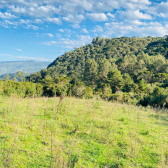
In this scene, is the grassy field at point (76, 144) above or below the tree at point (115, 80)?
below

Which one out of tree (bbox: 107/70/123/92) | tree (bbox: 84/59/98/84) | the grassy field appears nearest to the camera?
the grassy field

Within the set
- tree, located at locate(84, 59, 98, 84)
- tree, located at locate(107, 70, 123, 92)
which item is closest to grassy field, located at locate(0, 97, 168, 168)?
tree, located at locate(107, 70, 123, 92)

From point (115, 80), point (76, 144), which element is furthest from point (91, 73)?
point (76, 144)

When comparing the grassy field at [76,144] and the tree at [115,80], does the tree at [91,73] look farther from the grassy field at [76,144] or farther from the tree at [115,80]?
the grassy field at [76,144]

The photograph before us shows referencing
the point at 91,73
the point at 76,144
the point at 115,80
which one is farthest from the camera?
the point at 91,73

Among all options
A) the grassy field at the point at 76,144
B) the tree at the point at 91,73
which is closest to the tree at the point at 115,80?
the tree at the point at 91,73

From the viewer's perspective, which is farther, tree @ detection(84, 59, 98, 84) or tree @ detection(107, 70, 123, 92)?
tree @ detection(84, 59, 98, 84)

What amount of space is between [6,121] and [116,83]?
43.9m

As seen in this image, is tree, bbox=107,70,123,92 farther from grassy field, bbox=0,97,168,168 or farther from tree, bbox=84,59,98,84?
grassy field, bbox=0,97,168,168

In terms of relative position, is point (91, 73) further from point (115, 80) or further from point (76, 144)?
point (76, 144)

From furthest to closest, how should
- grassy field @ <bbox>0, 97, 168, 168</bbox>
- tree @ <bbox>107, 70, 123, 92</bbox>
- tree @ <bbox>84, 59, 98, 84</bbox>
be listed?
tree @ <bbox>84, 59, 98, 84</bbox> → tree @ <bbox>107, 70, 123, 92</bbox> → grassy field @ <bbox>0, 97, 168, 168</bbox>

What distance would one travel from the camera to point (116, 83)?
47.7 meters

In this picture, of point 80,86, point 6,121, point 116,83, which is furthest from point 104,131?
point 116,83

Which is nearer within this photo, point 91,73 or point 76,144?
point 76,144
